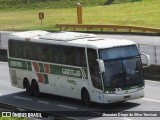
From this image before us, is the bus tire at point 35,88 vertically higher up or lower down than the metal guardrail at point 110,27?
higher up

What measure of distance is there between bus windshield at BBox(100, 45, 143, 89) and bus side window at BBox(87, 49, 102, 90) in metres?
0.31

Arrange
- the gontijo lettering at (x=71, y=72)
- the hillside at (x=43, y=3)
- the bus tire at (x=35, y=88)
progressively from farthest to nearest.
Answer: the hillside at (x=43, y=3) < the bus tire at (x=35, y=88) < the gontijo lettering at (x=71, y=72)

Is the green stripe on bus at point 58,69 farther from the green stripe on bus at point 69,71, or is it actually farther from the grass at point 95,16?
the grass at point 95,16

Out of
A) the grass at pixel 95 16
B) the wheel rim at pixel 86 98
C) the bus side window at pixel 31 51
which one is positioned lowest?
the grass at pixel 95 16

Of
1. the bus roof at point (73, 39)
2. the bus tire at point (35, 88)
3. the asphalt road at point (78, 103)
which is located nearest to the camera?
the asphalt road at point (78, 103)

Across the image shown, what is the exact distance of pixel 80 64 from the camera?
2105 cm

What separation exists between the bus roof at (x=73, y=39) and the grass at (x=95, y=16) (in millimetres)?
29088

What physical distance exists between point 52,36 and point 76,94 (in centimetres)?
317

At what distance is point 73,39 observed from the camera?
2202 centimetres

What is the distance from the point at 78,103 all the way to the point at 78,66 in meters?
1.69

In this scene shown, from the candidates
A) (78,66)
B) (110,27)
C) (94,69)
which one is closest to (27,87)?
(78,66)

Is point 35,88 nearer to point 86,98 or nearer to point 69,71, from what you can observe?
point 69,71

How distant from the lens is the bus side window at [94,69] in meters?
20.0

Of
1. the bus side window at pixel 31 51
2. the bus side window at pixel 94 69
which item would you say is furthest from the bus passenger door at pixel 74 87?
the bus side window at pixel 31 51
